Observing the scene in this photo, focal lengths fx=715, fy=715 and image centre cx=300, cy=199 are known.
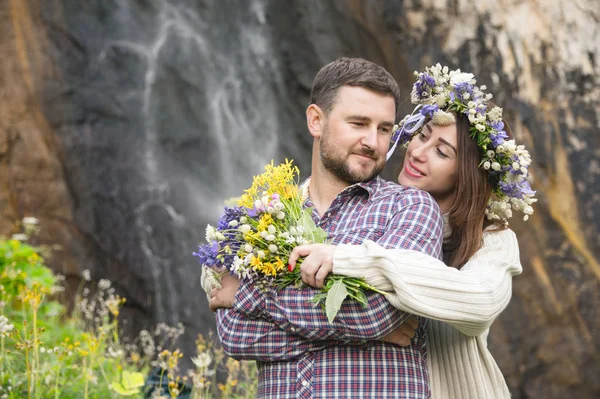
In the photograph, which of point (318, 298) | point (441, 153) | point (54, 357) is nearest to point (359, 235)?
point (318, 298)

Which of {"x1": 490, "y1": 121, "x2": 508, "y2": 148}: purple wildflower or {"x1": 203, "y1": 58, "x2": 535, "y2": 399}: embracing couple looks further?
{"x1": 490, "y1": 121, "x2": 508, "y2": 148}: purple wildflower

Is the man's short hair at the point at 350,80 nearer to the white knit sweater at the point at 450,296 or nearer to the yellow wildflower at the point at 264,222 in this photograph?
the yellow wildflower at the point at 264,222

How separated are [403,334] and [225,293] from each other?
0.63 meters

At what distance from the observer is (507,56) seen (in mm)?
5777

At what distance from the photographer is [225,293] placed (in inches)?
98.2

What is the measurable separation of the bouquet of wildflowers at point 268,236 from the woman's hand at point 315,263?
40mm

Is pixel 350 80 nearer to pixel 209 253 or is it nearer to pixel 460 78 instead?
pixel 460 78

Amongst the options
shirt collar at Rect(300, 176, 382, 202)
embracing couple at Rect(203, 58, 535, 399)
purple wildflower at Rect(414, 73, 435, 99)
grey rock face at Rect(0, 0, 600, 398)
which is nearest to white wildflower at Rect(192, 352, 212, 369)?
embracing couple at Rect(203, 58, 535, 399)

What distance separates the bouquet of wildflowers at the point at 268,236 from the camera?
235cm

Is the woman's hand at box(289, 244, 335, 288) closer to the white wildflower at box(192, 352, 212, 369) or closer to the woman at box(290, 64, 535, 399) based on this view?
the woman at box(290, 64, 535, 399)

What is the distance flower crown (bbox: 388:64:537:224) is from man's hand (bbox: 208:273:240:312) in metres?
1.09

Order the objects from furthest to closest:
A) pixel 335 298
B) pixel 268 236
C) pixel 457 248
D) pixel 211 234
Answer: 1. pixel 457 248
2. pixel 211 234
3. pixel 268 236
4. pixel 335 298

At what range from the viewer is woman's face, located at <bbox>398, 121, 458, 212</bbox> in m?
2.91

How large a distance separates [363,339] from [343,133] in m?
0.78
